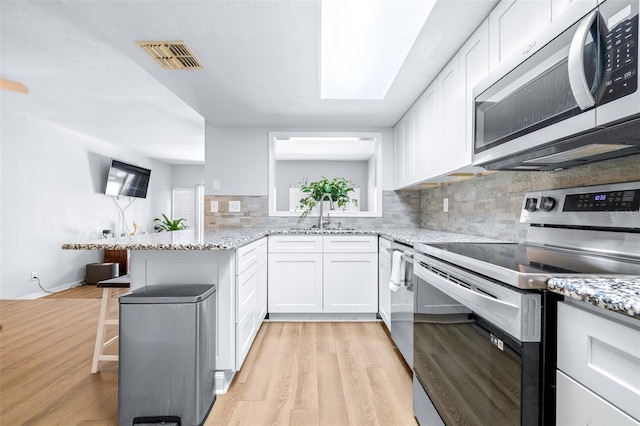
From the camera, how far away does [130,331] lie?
1.53 m

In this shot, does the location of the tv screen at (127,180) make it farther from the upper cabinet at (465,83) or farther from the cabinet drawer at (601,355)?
the cabinet drawer at (601,355)

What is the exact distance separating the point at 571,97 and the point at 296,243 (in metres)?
2.41

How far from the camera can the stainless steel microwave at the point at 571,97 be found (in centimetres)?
81

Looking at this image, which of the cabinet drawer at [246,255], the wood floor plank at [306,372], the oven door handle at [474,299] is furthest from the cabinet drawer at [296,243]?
the oven door handle at [474,299]

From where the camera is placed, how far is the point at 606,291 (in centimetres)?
65

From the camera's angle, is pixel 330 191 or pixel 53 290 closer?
pixel 330 191

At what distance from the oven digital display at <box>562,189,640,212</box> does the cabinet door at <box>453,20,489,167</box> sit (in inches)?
20.1

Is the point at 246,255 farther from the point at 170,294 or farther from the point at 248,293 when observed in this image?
the point at 170,294

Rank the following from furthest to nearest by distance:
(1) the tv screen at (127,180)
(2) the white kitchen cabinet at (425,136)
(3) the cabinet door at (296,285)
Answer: (1) the tv screen at (127,180), (3) the cabinet door at (296,285), (2) the white kitchen cabinet at (425,136)

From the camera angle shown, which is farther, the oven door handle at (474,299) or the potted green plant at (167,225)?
the potted green plant at (167,225)

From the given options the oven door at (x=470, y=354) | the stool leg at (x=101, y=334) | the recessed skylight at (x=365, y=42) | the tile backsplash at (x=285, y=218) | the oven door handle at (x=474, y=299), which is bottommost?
the stool leg at (x=101, y=334)

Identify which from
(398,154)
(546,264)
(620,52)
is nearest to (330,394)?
(546,264)

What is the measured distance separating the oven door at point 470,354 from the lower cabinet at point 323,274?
1.41 meters

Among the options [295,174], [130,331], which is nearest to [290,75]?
[130,331]
